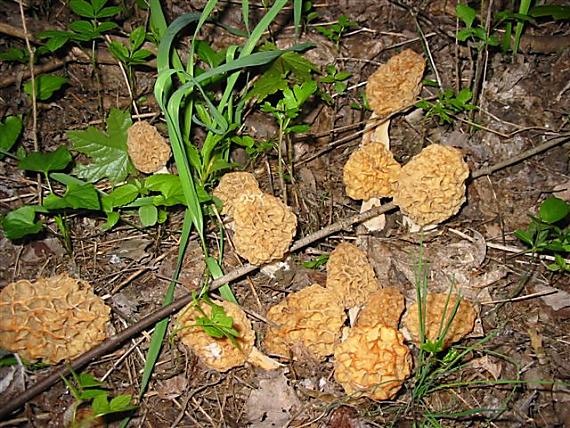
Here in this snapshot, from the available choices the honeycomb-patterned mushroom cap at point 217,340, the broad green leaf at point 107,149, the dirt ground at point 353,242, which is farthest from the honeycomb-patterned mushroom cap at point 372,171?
the broad green leaf at point 107,149

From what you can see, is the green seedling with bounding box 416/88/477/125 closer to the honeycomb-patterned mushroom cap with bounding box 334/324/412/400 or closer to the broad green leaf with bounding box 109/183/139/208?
the honeycomb-patterned mushroom cap with bounding box 334/324/412/400

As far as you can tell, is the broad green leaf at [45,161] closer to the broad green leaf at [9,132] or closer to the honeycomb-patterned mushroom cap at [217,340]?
the broad green leaf at [9,132]

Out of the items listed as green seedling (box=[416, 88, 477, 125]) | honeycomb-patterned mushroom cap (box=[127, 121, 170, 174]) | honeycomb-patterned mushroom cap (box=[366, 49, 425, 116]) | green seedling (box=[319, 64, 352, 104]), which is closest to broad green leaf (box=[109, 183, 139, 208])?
honeycomb-patterned mushroom cap (box=[127, 121, 170, 174])

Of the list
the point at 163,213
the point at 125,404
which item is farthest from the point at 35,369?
the point at 163,213

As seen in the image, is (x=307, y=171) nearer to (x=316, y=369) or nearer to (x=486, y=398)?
(x=316, y=369)

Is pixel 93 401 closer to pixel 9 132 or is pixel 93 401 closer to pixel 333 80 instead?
pixel 9 132
